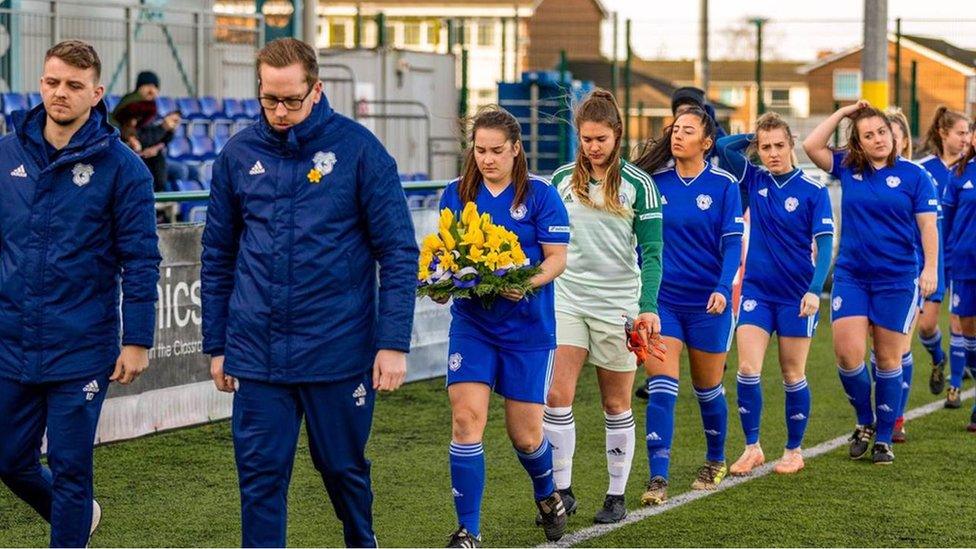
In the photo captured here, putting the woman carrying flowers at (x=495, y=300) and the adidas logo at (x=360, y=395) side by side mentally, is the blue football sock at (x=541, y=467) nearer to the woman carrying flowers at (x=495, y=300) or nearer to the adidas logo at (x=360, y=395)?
the woman carrying flowers at (x=495, y=300)

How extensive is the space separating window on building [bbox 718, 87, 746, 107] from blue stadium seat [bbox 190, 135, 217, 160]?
1796 centimetres

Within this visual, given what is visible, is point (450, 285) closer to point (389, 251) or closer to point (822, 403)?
point (389, 251)

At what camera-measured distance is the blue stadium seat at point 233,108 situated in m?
18.0

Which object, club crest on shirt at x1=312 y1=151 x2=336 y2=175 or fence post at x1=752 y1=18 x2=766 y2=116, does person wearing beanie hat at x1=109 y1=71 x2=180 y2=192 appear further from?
fence post at x1=752 y1=18 x2=766 y2=116

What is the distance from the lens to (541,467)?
22.8 ft

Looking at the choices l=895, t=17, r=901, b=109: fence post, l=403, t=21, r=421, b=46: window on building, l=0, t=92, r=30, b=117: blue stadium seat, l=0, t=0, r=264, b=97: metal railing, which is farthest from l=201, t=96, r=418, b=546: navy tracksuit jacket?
l=403, t=21, r=421, b=46: window on building

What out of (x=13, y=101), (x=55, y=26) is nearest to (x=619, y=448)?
(x=13, y=101)

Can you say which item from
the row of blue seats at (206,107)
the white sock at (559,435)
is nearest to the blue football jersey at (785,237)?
the white sock at (559,435)

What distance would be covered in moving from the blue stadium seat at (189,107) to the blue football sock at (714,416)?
10162 millimetres

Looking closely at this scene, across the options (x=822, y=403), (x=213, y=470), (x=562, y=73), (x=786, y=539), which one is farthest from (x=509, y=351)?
(x=562, y=73)

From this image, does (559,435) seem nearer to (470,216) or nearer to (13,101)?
(470,216)

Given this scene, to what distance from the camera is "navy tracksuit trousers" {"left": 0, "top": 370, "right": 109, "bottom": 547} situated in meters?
5.69

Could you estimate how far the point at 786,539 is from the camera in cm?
720

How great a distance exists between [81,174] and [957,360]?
7.77 m
